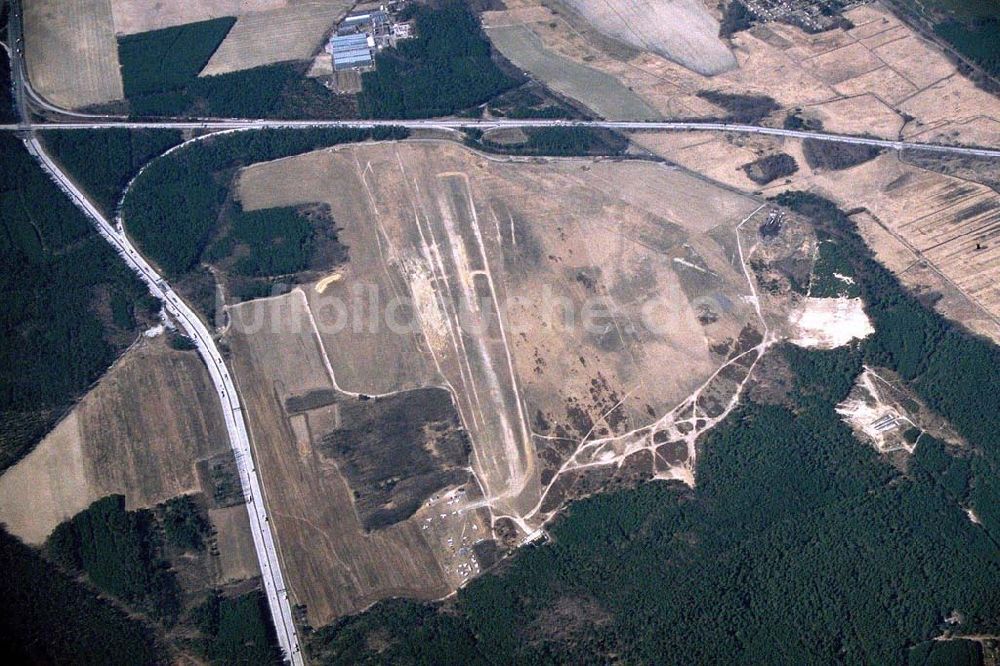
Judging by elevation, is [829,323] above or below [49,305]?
above

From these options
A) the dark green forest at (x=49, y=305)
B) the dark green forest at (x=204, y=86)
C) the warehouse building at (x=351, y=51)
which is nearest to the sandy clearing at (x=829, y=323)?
the dark green forest at (x=204, y=86)

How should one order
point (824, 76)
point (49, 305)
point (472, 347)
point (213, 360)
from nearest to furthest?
1. point (213, 360)
2. point (472, 347)
3. point (49, 305)
4. point (824, 76)

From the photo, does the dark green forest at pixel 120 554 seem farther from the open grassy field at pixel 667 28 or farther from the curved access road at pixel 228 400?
the open grassy field at pixel 667 28

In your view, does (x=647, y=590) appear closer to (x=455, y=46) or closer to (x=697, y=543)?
(x=697, y=543)

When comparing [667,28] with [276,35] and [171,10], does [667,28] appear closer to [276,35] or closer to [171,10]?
[276,35]

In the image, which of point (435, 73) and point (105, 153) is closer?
point (105, 153)

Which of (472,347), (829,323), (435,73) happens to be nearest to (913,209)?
(829,323)

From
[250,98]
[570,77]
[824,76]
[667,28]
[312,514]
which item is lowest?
[312,514]

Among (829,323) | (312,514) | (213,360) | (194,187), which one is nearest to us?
(312,514)
